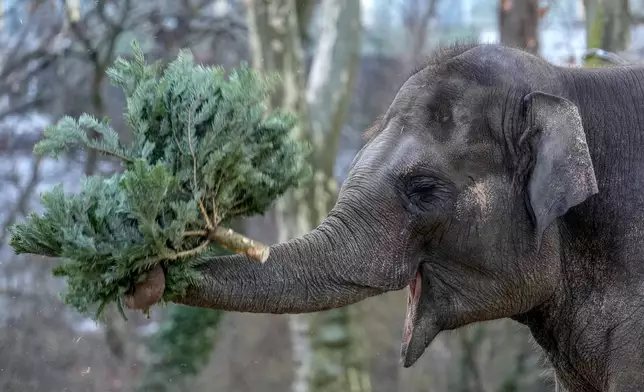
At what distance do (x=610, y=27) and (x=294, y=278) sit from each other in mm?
4838

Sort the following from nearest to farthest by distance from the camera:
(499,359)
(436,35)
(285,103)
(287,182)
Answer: (287,182), (285,103), (499,359), (436,35)

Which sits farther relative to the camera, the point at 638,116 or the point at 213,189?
the point at 638,116

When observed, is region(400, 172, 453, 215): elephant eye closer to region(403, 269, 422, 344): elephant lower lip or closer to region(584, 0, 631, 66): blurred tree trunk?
region(403, 269, 422, 344): elephant lower lip

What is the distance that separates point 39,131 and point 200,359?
299cm

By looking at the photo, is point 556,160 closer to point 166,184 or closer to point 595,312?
point 595,312

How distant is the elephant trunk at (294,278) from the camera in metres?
3.68

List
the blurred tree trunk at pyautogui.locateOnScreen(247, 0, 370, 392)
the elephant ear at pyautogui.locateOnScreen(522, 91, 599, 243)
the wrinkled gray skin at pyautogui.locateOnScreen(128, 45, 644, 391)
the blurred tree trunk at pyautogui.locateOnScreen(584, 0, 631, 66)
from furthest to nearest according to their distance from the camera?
the blurred tree trunk at pyautogui.locateOnScreen(247, 0, 370, 392) < the blurred tree trunk at pyautogui.locateOnScreen(584, 0, 631, 66) < the wrinkled gray skin at pyautogui.locateOnScreen(128, 45, 644, 391) < the elephant ear at pyautogui.locateOnScreen(522, 91, 599, 243)

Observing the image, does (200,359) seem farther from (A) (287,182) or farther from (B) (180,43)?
(A) (287,182)

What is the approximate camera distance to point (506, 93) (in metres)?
4.20

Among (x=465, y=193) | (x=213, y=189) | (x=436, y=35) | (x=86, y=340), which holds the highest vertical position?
(x=213, y=189)

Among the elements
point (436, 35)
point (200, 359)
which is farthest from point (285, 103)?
point (436, 35)

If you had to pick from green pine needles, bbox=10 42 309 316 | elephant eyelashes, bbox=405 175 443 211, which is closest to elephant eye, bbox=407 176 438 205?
elephant eyelashes, bbox=405 175 443 211

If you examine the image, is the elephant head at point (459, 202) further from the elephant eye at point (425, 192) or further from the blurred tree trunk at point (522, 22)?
the blurred tree trunk at point (522, 22)

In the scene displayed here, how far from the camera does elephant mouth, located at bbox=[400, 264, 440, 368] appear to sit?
411cm
